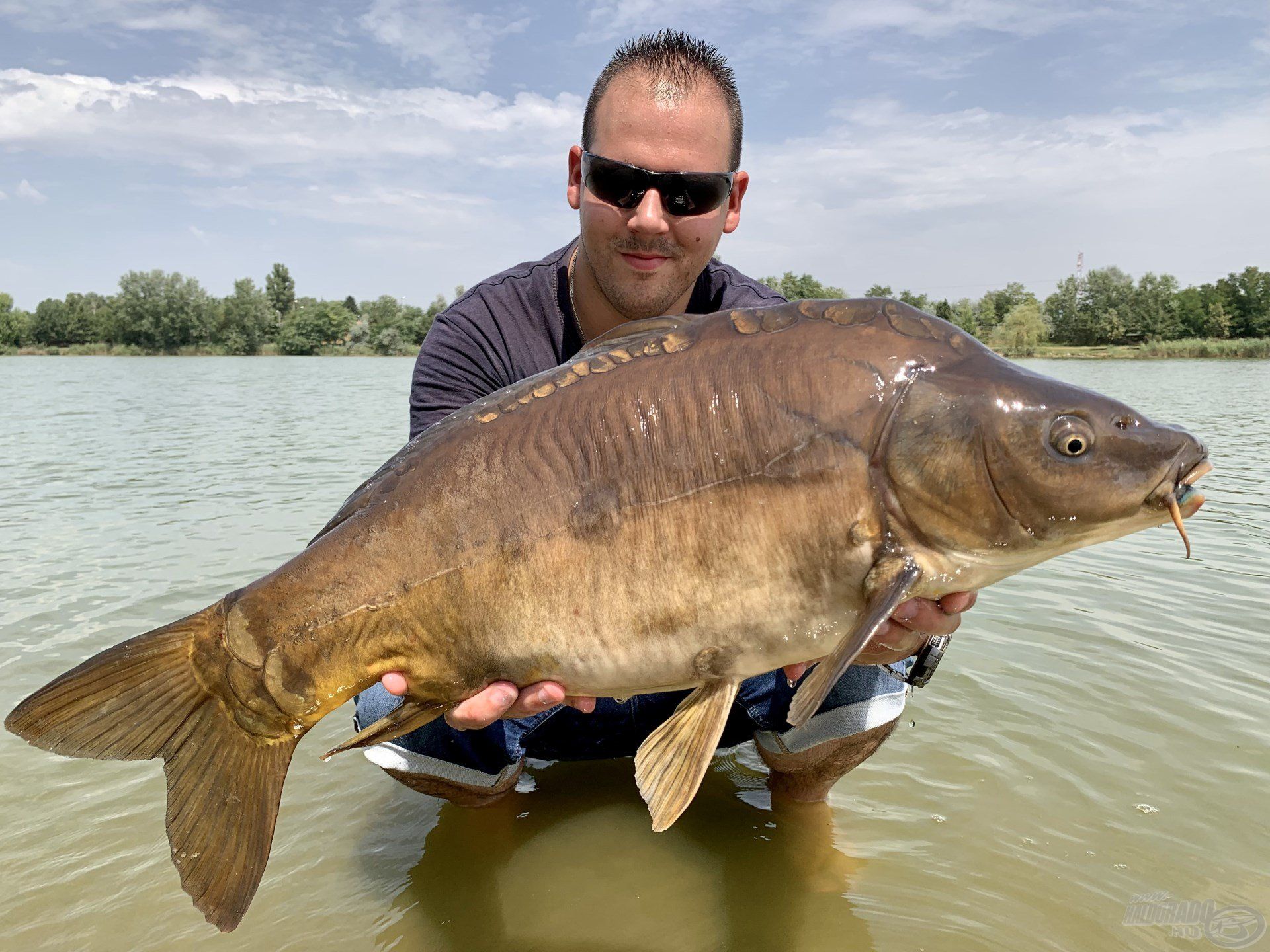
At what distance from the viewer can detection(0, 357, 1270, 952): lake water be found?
2.61 meters

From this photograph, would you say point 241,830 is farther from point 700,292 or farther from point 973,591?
point 700,292

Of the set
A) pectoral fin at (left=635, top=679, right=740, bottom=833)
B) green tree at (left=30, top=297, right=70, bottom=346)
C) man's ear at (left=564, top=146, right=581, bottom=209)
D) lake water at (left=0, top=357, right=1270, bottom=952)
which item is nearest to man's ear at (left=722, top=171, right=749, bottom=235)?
man's ear at (left=564, top=146, right=581, bottom=209)

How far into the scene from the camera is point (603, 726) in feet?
9.94

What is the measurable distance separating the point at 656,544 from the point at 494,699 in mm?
568

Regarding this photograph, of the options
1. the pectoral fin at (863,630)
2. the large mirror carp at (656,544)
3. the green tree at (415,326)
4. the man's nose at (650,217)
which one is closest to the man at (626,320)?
the man's nose at (650,217)

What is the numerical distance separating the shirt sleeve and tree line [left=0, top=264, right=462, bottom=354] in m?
Answer: 77.0

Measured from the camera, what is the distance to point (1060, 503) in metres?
1.85

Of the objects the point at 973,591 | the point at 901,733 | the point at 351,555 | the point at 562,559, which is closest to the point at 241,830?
the point at 351,555

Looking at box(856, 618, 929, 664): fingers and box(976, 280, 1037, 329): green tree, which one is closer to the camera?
box(856, 618, 929, 664): fingers

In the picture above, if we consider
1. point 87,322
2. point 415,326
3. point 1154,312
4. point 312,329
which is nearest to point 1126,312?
point 1154,312

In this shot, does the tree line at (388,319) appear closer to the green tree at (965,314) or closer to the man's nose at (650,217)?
the green tree at (965,314)

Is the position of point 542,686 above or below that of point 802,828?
above

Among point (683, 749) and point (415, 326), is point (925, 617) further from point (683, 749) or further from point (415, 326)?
point (415, 326)

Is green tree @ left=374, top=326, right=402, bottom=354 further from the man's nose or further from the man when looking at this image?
the man's nose
